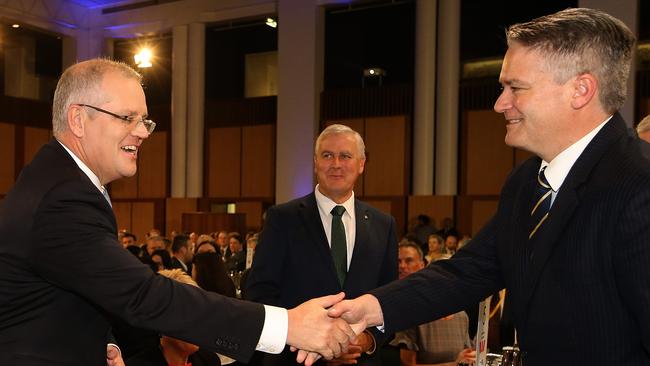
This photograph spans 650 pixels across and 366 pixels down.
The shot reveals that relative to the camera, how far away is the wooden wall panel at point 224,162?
55.5 ft

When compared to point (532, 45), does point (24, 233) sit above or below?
below

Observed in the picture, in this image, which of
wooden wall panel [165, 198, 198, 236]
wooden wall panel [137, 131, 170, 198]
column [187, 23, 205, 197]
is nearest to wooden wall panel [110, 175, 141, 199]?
wooden wall panel [137, 131, 170, 198]

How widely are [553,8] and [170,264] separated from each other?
937 cm

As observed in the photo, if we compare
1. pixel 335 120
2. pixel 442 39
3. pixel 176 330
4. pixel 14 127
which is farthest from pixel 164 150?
pixel 176 330

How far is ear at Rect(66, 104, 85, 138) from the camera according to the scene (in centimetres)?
207

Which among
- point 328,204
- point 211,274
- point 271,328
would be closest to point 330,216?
point 328,204

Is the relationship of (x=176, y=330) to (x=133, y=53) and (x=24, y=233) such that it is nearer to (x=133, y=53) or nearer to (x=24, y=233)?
(x=24, y=233)

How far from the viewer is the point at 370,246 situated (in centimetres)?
328

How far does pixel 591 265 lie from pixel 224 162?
51.7 ft

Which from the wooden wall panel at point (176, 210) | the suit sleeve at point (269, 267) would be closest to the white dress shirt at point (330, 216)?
the suit sleeve at point (269, 267)

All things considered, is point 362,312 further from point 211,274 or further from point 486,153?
point 486,153

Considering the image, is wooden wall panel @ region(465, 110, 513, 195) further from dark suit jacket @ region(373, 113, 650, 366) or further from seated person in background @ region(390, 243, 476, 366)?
dark suit jacket @ region(373, 113, 650, 366)

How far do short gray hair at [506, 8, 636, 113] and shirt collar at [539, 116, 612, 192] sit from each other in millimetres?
85

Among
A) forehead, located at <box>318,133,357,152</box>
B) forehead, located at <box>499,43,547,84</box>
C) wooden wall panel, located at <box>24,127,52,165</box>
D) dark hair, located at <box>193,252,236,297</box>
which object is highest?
wooden wall panel, located at <box>24,127,52,165</box>
